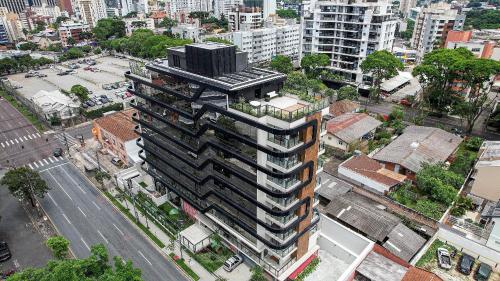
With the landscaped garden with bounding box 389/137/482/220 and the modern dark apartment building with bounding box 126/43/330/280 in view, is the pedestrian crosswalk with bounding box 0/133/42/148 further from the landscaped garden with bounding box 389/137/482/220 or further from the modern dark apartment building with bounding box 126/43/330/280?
the landscaped garden with bounding box 389/137/482/220

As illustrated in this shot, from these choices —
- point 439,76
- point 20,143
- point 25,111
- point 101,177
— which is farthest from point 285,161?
point 25,111

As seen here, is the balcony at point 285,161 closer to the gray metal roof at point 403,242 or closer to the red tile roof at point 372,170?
the gray metal roof at point 403,242

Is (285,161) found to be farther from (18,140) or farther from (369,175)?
(18,140)

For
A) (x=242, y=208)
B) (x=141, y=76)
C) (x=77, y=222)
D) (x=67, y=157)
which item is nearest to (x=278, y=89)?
(x=242, y=208)

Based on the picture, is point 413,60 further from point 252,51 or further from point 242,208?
point 242,208

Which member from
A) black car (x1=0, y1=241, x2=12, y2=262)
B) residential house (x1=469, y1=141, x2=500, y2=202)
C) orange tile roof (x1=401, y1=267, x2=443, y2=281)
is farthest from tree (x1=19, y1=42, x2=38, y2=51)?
residential house (x1=469, y1=141, x2=500, y2=202)

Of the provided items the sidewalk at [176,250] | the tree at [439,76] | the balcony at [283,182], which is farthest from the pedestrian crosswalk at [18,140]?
the tree at [439,76]
